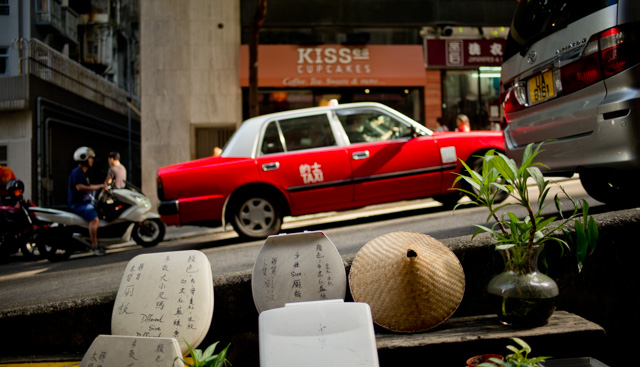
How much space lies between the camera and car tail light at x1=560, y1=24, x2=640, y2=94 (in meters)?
3.04

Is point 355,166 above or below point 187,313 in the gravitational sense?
above

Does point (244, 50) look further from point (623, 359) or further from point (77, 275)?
point (623, 359)

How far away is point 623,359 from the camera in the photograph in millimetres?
2883

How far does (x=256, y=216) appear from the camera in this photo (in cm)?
591

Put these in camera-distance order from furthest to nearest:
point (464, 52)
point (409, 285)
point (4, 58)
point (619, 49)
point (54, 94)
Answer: point (464, 52)
point (54, 94)
point (4, 58)
point (619, 49)
point (409, 285)

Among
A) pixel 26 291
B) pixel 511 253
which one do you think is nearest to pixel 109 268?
pixel 26 291

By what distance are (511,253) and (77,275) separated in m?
4.33

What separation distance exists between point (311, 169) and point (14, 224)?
4401 mm

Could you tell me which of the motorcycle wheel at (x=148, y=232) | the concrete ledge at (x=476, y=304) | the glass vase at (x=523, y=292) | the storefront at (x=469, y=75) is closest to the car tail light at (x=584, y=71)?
the concrete ledge at (x=476, y=304)

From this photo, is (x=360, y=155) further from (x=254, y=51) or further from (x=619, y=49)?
(x=254, y=51)

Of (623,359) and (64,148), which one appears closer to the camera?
(623,359)

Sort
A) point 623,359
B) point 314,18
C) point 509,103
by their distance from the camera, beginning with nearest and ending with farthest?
point 623,359 → point 509,103 → point 314,18

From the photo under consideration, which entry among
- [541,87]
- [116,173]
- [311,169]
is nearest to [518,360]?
[541,87]

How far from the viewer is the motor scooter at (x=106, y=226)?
6.81 meters
